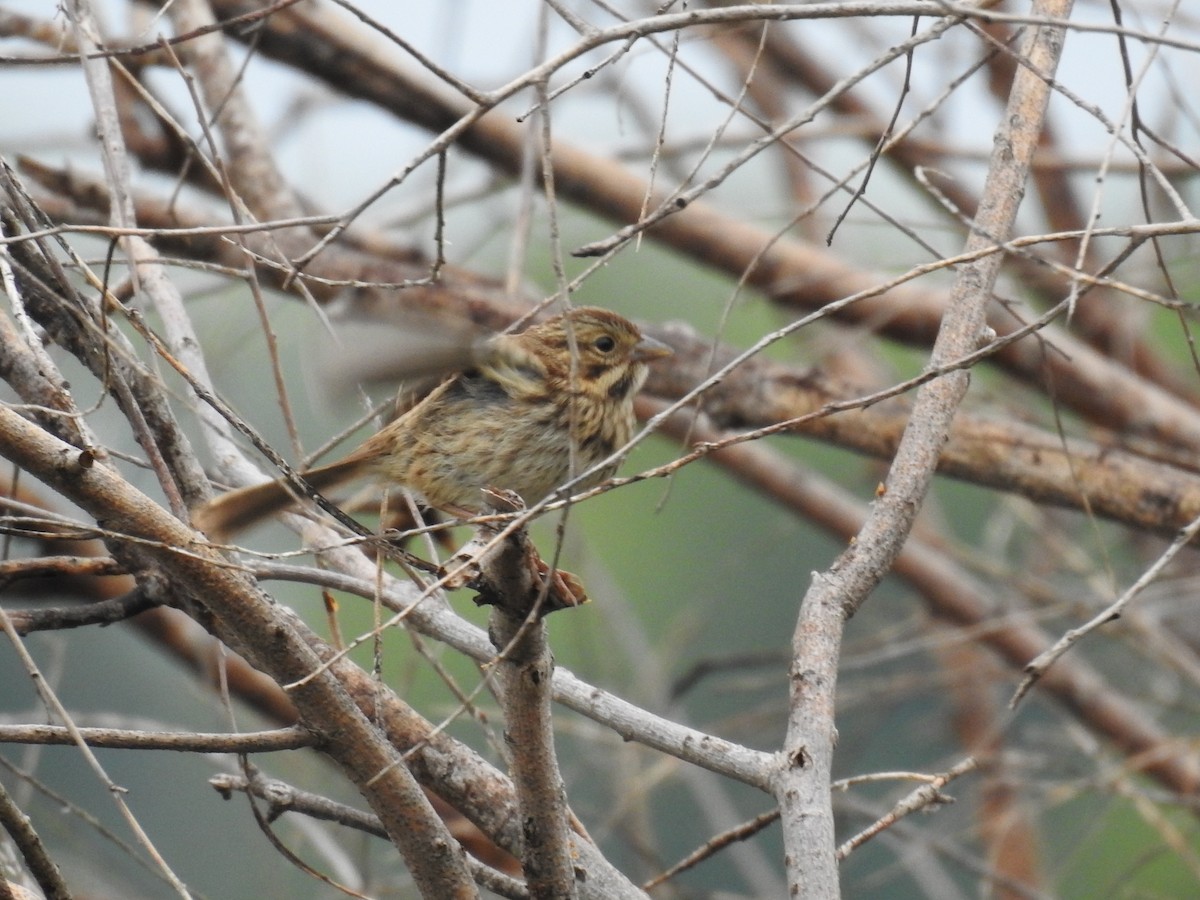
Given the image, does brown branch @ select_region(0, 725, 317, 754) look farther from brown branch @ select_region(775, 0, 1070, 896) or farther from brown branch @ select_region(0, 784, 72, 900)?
brown branch @ select_region(775, 0, 1070, 896)

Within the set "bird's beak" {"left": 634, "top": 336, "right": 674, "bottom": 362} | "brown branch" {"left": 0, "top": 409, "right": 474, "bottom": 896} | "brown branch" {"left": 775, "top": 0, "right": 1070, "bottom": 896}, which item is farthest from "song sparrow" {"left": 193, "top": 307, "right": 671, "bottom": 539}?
"brown branch" {"left": 0, "top": 409, "right": 474, "bottom": 896}

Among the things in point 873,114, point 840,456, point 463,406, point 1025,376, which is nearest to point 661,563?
point 840,456

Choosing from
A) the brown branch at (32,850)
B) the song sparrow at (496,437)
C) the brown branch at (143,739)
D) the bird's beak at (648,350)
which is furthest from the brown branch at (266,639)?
the bird's beak at (648,350)

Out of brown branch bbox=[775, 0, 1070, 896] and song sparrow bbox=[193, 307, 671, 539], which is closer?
brown branch bbox=[775, 0, 1070, 896]

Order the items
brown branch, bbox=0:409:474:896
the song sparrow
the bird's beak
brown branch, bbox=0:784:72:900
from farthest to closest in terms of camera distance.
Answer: the bird's beak
the song sparrow
brown branch, bbox=0:784:72:900
brown branch, bbox=0:409:474:896

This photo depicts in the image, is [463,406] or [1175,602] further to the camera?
[1175,602]

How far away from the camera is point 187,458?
7.46ft

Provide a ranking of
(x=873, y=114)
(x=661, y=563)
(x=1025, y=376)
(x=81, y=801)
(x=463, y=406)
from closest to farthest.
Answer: (x=463, y=406) < (x=1025, y=376) < (x=873, y=114) < (x=81, y=801) < (x=661, y=563)

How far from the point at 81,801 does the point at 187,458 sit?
7504mm

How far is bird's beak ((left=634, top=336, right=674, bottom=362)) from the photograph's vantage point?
10.8ft

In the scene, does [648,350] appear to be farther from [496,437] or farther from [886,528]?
[886,528]

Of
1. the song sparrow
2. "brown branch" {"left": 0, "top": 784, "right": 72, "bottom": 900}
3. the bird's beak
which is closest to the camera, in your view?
"brown branch" {"left": 0, "top": 784, "right": 72, "bottom": 900}

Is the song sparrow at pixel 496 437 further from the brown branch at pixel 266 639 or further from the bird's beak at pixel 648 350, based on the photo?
the brown branch at pixel 266 639

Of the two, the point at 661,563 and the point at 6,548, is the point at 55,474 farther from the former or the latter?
the point at 661,563
